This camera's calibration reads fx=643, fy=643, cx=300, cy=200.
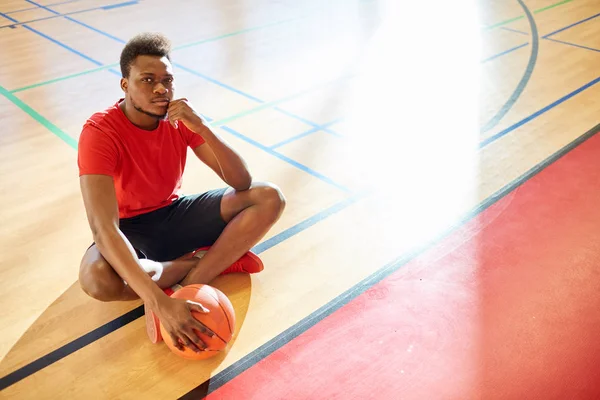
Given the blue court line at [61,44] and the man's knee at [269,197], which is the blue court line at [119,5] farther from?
the man's knee at [269,197]

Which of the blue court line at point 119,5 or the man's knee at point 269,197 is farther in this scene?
the blue court line at point 119,5

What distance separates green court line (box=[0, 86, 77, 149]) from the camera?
4.45 m

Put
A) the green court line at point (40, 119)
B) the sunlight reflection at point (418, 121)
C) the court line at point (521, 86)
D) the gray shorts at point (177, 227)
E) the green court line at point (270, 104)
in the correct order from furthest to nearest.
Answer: the green court line at point (270, 104) < the court line at point (521, 86) < the green court line at point (40, 119) < the sunlight reflection at point (418, 121) < the gray shorts at point (177, 227)

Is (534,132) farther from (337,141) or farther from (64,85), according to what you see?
(64,85)

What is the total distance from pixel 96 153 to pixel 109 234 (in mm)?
331

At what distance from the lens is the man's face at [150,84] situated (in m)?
2.58

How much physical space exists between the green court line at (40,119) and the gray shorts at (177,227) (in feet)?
5.86

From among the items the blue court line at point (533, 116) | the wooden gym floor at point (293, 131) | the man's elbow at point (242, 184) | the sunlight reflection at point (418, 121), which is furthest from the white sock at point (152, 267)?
the blue court line at point (533, 116)

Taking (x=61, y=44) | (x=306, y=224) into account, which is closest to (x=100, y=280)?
(x=306, y=224)

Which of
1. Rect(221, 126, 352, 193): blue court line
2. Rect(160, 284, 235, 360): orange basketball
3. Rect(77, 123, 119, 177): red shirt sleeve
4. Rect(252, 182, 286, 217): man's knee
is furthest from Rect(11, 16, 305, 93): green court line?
Rect(160, 284, 235, 360): orange basketball

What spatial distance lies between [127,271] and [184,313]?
0.29m

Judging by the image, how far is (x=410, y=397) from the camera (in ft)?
7.82

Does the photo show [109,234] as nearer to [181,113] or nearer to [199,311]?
[199,311]

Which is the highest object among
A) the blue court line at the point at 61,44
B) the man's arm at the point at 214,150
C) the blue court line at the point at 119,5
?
the man's arm at the point at 214,150
